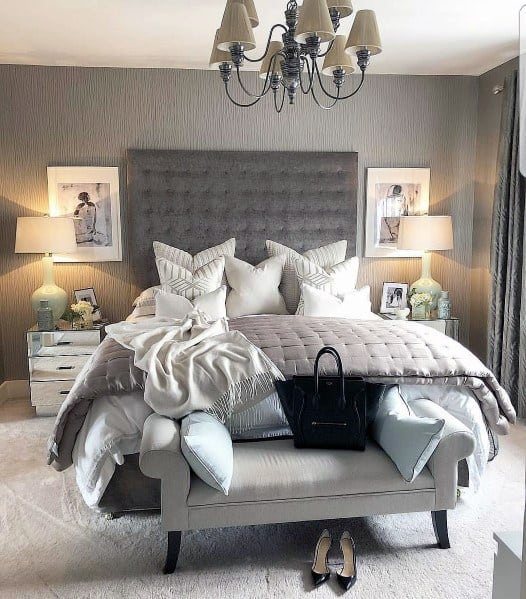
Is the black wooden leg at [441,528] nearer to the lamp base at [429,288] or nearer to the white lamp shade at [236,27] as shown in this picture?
the white lamp shade at [236,27]

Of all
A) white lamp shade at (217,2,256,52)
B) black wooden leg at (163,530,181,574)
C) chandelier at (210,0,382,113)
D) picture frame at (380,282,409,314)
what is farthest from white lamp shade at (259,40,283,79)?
picture frame at (380,282,409,314)

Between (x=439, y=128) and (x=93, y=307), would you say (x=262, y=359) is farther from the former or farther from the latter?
(x=439, y=128)

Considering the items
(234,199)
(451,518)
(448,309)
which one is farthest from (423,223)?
(451,518)

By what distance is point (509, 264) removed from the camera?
429 centimetres

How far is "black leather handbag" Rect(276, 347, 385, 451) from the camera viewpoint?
2557mm

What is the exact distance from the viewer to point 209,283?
14.6ft

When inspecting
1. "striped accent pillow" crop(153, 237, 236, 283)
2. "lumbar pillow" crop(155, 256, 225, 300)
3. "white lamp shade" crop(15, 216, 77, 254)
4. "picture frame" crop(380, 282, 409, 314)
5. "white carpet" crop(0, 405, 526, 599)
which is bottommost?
"white carpet" crop(0, 405, 526, 599)

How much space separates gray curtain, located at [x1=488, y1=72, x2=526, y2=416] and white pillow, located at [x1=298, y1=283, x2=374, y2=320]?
3.12ft

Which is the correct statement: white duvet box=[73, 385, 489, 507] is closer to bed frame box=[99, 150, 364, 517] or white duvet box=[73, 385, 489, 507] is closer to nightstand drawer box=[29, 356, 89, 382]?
nightstand drawer box=[29, 356, 89, 382]

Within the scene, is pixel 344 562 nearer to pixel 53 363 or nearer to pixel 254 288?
pixel 254 288

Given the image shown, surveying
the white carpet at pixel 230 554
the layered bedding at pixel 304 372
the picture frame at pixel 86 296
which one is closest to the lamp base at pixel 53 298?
the picture frame at pixel 86 296

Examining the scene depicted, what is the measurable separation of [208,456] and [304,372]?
2.46 feet

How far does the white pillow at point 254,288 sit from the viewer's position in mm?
4438

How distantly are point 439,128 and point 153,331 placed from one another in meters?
3.20
